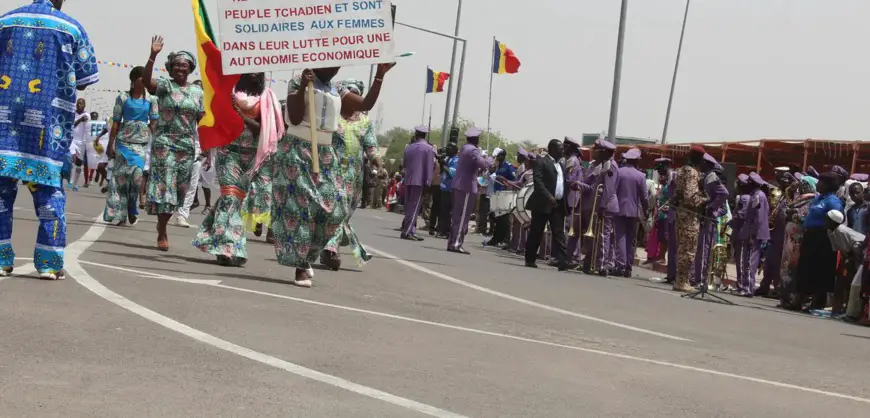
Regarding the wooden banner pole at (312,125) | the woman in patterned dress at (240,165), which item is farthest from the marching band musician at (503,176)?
the wooden banner pole at (312,125)

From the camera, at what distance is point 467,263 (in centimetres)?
1931

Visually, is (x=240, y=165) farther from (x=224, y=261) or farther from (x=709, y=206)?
(x=709, y=206)

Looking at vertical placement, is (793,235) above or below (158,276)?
above

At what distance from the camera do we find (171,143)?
14883 millimetres

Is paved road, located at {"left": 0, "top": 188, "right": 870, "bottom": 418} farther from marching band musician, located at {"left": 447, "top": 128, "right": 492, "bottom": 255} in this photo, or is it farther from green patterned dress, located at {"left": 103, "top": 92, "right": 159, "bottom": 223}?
marching band musician, located at {"left": 447, "top": 128, "right": 492, "bottom": 255}

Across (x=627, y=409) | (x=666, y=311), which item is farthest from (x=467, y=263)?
(x=627, y=409)

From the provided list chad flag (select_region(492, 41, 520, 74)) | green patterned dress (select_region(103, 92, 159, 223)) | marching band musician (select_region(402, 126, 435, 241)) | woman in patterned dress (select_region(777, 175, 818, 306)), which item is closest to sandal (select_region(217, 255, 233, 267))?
green patterned dress (select_region(103, 92, 159, 223))

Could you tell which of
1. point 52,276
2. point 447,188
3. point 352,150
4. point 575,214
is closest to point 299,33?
point 352,150

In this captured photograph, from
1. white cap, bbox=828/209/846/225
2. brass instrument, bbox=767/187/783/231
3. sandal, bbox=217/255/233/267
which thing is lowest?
sandal, bbox=217/255/233/267

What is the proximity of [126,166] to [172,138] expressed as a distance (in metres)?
2.64

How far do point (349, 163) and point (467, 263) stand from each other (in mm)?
6709

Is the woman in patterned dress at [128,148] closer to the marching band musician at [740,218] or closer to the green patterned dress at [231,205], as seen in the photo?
the green patterned dress at [231,205]

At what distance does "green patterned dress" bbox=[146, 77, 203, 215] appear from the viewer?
14656 mm

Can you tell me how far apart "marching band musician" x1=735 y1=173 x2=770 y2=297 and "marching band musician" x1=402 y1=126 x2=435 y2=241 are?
23.3 ft
